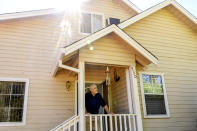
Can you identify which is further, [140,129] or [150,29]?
[150,29]

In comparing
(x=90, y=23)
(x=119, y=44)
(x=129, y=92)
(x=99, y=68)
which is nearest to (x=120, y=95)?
(x=129, y=92)

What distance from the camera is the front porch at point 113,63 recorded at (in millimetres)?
5070

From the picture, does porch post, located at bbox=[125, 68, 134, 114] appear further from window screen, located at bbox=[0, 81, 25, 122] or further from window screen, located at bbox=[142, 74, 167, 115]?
window screen, located at bbox=[0, 81, 25, 122]

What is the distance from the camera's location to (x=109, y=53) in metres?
5.66

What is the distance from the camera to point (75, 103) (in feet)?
21.3

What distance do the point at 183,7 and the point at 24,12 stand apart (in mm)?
6282

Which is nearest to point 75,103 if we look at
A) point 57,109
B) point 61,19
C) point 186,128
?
point 57,109

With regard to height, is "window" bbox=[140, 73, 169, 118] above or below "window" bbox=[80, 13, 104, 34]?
below

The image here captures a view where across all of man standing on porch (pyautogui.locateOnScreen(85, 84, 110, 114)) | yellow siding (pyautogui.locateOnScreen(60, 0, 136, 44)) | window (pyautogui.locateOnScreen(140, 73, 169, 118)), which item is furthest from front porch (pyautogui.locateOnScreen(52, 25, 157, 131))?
yellow siding (pyautogui.locateOnScreen(60, 0, 136, 44))

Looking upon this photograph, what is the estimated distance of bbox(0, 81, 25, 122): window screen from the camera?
19.3 feet

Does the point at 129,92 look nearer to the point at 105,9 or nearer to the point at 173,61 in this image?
the point at 173,61

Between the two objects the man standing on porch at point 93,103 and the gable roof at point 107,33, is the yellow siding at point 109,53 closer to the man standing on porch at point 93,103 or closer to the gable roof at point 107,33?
the gable roof at point 107,33

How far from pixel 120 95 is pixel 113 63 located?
1.25 m

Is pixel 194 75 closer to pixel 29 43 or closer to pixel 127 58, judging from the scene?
pixel 127 58
